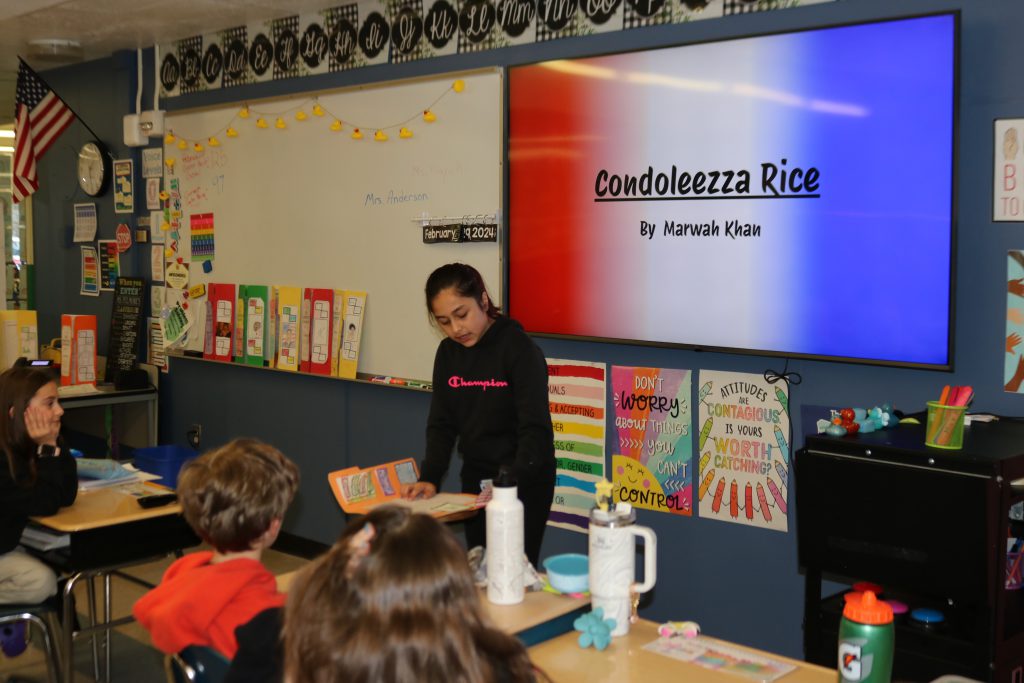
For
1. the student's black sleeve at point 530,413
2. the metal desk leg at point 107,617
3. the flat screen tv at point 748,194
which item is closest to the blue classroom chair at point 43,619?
the metal desk leg at point 107,617

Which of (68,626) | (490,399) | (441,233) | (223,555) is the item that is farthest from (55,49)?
(223,555)

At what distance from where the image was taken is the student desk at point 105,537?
298cm

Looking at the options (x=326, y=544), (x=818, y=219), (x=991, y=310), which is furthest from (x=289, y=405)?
(x=991, y=310)

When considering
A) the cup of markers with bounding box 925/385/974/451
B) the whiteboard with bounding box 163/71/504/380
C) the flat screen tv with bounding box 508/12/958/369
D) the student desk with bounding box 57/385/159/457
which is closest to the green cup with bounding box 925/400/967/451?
the cup of markers with bounding box 925/385/974/451

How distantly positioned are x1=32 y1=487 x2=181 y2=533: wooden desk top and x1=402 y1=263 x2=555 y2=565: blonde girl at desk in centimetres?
83

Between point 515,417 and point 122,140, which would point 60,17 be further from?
point 515,417

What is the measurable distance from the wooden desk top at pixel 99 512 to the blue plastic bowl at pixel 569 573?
146 cm

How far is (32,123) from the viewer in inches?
241

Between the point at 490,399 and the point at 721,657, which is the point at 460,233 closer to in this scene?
the point at 490,399

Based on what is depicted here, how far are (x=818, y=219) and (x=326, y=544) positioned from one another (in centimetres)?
297

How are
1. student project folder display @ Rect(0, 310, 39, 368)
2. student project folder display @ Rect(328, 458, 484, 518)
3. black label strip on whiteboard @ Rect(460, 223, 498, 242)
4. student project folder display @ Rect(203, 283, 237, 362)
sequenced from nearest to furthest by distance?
student project folder display @ Rect(328, 458, 484, 518)
black label strip on whiteboard @ Rect(460, 223, 498, 242)
student project folder display @ Rect(0, 310, 39, 368)
student project folder display @ Rect(203, 283, 237, 362)

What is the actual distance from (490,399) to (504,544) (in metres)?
0.99

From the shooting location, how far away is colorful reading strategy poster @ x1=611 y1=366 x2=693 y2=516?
3598 mm

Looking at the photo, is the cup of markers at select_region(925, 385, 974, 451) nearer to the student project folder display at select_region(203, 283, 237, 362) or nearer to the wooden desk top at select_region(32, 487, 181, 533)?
the wooden desk top at select_region(32, 487, 181, 533)
